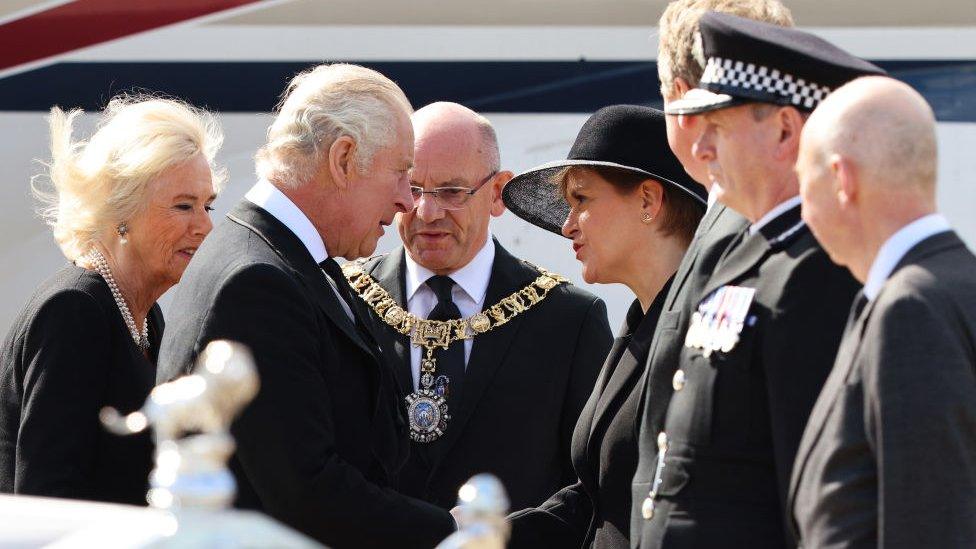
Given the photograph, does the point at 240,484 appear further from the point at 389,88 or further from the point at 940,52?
the point at 940,52

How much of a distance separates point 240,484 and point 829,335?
1.23 m

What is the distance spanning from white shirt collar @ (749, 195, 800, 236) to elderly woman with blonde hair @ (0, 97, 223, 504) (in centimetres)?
155

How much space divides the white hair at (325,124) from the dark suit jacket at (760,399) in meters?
0.99

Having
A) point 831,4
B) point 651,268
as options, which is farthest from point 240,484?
point 831,4

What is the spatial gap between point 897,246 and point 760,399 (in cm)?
40

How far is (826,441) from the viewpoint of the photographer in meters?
1.96

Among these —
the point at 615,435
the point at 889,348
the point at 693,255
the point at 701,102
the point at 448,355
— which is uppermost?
the point at 701,102

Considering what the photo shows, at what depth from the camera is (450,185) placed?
147 inches

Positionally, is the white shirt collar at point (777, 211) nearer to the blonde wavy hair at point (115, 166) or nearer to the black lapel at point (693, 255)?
the black lapel at point (693, 255)

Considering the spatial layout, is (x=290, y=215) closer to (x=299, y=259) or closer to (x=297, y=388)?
(x=299, y=259)

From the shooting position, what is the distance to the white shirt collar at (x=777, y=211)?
2.30 meters

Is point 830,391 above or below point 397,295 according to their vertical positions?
below

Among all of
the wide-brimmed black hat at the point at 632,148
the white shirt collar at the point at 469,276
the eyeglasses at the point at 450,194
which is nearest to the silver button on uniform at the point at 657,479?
the wide-brimmed black hat at the point at 632,148

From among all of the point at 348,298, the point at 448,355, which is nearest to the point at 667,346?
the point at 348,298
